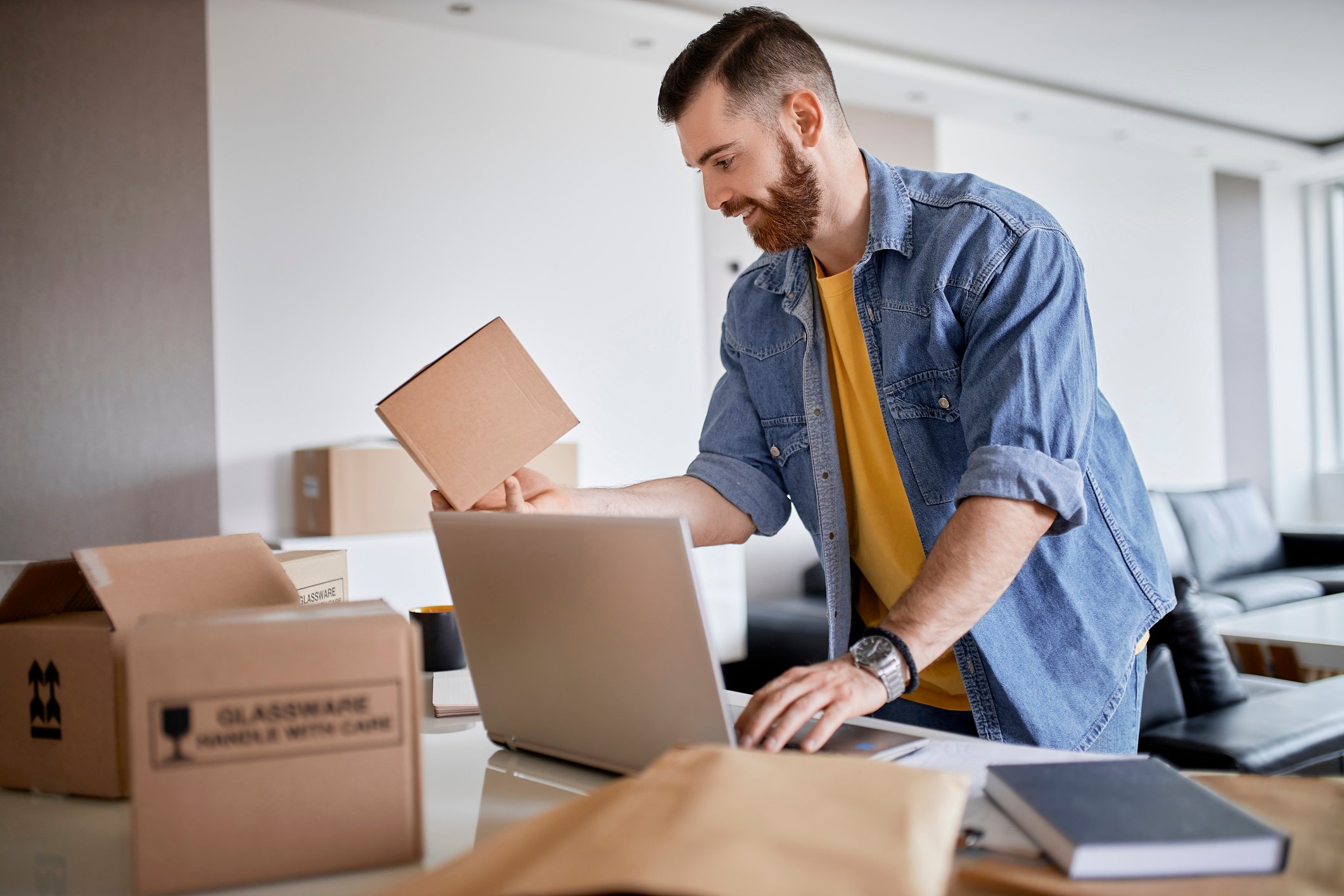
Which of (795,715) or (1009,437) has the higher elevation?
(1009,437)

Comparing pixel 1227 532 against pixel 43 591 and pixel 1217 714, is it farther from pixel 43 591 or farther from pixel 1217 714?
pixel 43 591

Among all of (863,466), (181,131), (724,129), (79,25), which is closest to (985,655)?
(863,466)

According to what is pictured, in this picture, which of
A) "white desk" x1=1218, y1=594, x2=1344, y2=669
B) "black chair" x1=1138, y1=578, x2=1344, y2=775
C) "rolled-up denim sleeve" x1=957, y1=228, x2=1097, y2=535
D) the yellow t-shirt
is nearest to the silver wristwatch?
"rolled-up denim sleeve" x1=957, y1=228, x2=1097, y2=535

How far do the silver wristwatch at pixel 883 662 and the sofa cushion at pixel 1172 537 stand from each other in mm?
4249

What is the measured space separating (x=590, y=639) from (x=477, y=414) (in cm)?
34

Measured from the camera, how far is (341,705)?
26.1 inches

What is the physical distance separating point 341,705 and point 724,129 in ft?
3.15

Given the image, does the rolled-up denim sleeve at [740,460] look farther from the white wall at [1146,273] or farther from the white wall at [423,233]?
the white wall at [1146,273]

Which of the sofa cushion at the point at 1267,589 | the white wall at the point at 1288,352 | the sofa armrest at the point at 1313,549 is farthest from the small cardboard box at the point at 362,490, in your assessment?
the white wall at the point at 1288,352

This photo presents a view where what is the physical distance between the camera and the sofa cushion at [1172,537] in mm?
4816

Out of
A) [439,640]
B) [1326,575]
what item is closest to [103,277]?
[439,640]

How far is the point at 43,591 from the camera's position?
0.91 m

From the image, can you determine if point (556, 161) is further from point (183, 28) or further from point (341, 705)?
point (341, 705)

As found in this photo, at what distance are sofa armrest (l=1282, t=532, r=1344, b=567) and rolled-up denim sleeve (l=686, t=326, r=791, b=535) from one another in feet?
16.3
